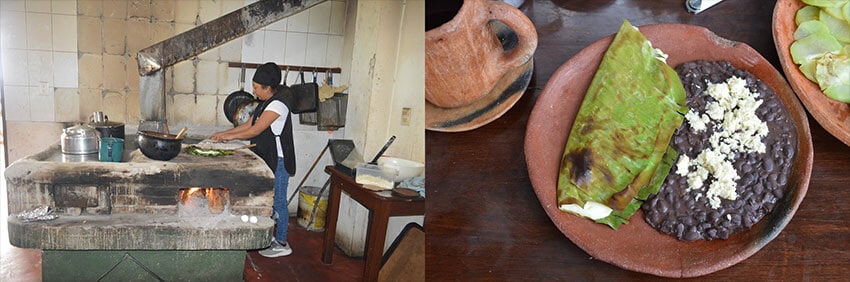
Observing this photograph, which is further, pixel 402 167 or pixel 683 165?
pixel 402 167

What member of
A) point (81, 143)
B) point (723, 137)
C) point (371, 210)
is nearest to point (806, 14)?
point (723, 137)

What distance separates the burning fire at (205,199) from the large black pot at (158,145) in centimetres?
9

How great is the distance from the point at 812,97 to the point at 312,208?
4.15ft

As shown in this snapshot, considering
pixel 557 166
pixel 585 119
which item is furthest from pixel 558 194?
pixel 585 119

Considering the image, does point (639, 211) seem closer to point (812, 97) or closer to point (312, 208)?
point (812, 97)

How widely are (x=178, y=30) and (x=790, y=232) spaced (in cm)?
163

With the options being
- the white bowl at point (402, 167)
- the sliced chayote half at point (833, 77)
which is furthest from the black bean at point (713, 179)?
the white bowl at point (402, 167)

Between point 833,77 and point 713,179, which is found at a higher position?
point 833,77

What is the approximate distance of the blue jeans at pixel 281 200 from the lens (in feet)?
4.73

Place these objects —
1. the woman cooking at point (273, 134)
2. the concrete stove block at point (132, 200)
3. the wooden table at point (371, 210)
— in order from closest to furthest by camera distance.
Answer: the concrete stove block at point (132, 200) → the woman cooking at point (273, 134) → the wooden table at point (371, 210)

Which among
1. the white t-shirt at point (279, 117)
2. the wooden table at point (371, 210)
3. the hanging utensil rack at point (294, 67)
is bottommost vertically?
the wooden table at point (371, 210)

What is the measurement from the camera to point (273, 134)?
1429 millimetres

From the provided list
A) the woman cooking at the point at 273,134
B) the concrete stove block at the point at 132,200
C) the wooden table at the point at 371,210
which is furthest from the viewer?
the wooden table at the point at 371,210

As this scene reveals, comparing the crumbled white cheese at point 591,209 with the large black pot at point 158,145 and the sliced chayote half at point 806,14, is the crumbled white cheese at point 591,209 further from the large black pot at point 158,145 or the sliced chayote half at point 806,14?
the large black pot at point 158,145
